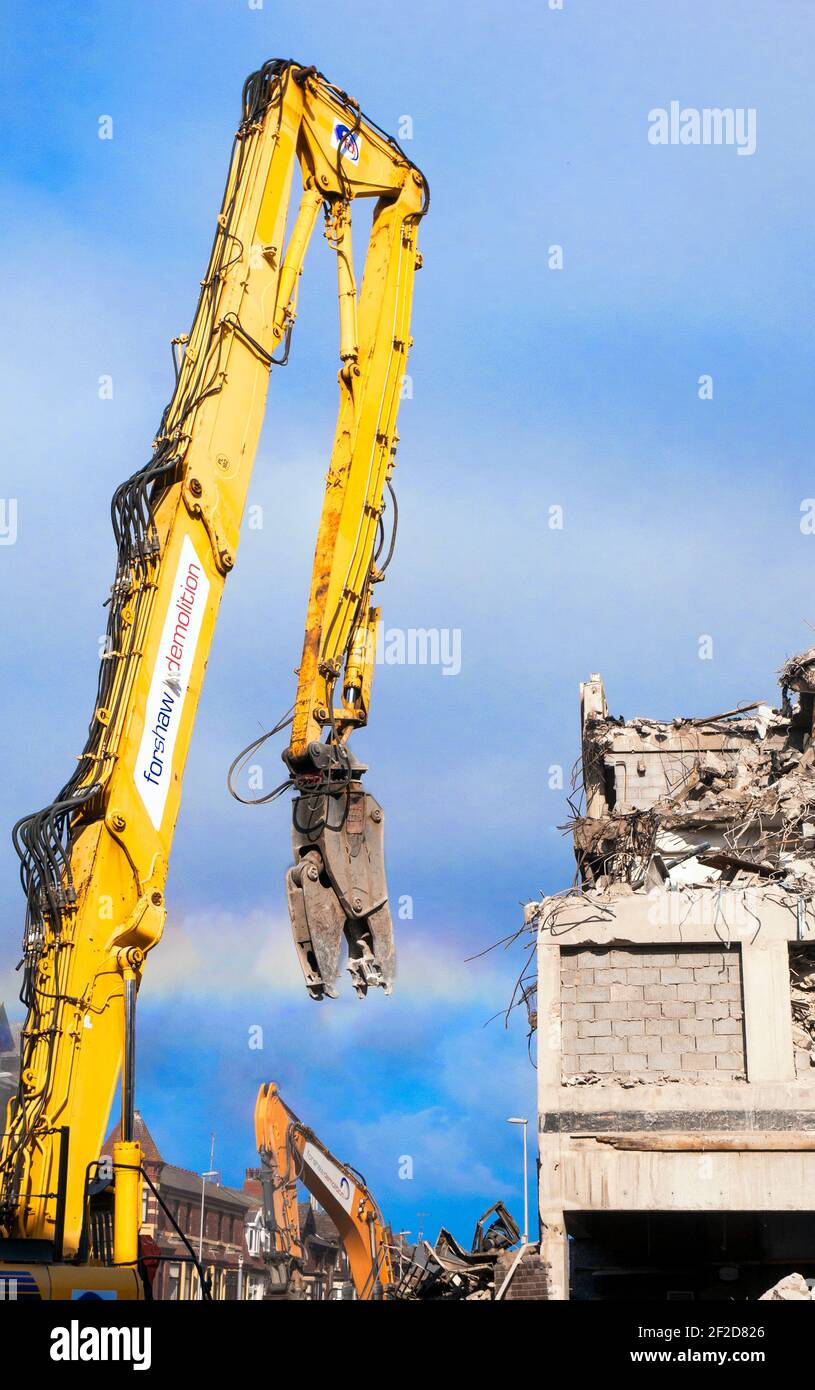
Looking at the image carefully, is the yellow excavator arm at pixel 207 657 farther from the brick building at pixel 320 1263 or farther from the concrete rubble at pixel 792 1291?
the brick building at pixel 320 1263

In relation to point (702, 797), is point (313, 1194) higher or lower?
lower

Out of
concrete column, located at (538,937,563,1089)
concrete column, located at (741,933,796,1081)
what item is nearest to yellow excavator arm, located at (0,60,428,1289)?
concrete column, located at (538,937,563,1089)

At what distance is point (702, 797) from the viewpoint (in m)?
24.2

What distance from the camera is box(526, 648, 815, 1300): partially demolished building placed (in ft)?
61.0

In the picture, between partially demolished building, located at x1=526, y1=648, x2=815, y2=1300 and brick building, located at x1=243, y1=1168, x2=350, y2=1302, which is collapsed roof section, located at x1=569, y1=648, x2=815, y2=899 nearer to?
partially demolished building, located at x1=526, y1=648, x2=815, y2=1300

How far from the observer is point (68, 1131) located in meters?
9.46

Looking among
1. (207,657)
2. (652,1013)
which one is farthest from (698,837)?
(207,657)

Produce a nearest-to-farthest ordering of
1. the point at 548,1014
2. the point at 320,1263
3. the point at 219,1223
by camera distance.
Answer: the point at 548,1014
the point at 320,1263
the point at 219,1223

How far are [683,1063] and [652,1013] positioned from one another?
0.75m

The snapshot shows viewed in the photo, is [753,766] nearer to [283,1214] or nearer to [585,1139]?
[585,1139]

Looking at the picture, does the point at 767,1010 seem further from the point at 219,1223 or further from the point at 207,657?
the point at 219,1223

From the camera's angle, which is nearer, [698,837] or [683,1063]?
[683,1063]

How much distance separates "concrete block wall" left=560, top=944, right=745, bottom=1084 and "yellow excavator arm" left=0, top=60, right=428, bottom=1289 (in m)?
8.44

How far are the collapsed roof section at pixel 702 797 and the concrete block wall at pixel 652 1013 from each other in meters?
1.07
